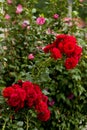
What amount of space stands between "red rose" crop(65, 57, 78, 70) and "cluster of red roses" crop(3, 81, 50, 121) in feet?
1.19

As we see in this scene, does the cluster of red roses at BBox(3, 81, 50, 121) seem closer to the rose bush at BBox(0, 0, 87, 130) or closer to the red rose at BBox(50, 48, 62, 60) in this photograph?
the rose bush at BBox(0, 0, 87, 130)

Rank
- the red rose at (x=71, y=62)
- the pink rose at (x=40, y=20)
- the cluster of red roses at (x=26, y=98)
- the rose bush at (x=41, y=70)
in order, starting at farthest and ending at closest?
the pink rose at (x=40, y=20) → the red rose at (x=71, y=62) → the rose bush at (x=41, y=70) → the cluster of red roses at (x=26, y=98)

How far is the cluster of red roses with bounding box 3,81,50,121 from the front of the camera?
2379 mm

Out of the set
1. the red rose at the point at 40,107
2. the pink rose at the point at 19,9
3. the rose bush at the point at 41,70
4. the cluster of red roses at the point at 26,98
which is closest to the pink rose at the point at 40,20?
the rose bush at the point at 41,70

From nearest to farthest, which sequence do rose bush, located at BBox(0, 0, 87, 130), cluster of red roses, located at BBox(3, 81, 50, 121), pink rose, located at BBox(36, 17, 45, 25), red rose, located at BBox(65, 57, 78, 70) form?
1. cluster of red roses, located at BBox(3, 81, 50, 121)
2. rose bush, located at BBox(0, 0, 87, 130)
3. red rose, located at BBox(65, 57, 78, 70)
4. pink rose, located at BBox(36, 17, 45, 25)

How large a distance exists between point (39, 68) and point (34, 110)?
18.9 inches

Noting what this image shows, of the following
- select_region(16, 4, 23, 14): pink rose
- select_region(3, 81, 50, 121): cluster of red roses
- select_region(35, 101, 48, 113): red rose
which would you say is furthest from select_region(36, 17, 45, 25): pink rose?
select_region(35, 101, 48, 113): red rose

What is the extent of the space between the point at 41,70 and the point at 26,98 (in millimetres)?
473

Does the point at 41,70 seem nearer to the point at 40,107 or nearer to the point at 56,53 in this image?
the point at 56,53

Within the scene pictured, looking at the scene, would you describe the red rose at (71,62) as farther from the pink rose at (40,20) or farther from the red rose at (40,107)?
the pink rose at (40,20)

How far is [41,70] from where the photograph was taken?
2869 mm

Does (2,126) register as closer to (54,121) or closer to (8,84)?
(54,121)

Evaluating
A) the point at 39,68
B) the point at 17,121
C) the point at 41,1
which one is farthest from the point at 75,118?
the point at 41,1

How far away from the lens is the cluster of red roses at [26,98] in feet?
7.80
